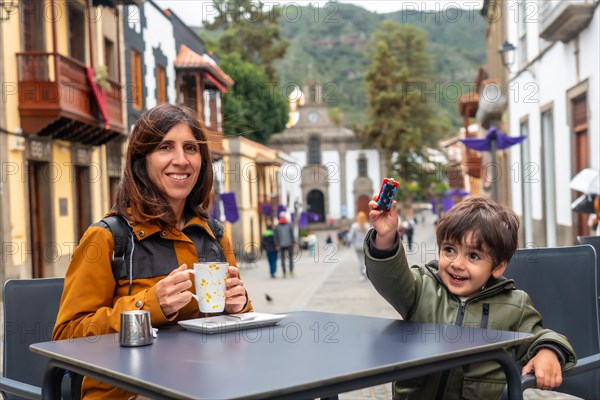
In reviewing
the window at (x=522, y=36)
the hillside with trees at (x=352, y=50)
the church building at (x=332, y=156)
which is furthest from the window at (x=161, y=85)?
the hillside with trees at (x=352, y=50)

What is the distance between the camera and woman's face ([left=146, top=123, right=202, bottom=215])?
122 inches

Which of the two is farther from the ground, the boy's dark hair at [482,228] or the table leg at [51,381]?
the boy's dark hair at [482,228]

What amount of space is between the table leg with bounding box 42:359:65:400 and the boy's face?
4.50 ft

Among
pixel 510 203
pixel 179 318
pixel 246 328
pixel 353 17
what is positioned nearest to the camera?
→ pixel 246 328

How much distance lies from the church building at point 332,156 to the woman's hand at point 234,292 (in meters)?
68.4

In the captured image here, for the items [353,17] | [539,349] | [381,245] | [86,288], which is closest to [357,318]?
[381,245]

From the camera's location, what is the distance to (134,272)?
292cm

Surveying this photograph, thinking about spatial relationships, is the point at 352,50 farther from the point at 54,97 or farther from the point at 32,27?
the point at 54,97

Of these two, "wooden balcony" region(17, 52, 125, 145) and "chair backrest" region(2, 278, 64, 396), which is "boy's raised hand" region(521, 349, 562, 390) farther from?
"wooden balcony" region(17, 52, 125, 145)

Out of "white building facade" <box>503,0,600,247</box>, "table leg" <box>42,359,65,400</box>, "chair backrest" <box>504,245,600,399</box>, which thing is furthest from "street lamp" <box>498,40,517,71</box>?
"table leg" <box>42,359,65,400</box>

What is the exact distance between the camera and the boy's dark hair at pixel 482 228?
299 centimetres

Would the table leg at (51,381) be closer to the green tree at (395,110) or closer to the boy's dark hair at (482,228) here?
the boy's dark hair at (482,228)

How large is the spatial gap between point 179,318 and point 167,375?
97cm

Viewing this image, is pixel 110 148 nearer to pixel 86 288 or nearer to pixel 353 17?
pixel 86 288
